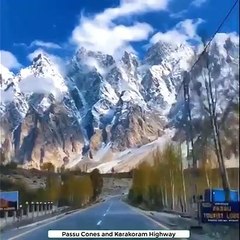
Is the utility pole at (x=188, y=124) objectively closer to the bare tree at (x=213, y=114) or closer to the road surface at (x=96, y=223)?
the bare tree at (x=213, y=114)

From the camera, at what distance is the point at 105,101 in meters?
5.91

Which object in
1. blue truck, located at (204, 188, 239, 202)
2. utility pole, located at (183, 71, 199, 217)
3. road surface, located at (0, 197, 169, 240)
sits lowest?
road surface, located at (0, 197, 169, 240)

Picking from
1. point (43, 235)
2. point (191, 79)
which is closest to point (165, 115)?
point (191, 79)

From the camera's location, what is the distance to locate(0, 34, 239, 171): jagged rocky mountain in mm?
5848

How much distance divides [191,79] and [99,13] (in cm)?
83

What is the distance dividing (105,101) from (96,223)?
0.88 m

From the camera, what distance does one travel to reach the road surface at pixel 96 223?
571 centimetres

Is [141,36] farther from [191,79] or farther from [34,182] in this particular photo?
[34,182]

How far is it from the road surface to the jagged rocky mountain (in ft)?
1.25

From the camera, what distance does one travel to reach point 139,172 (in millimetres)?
5965
